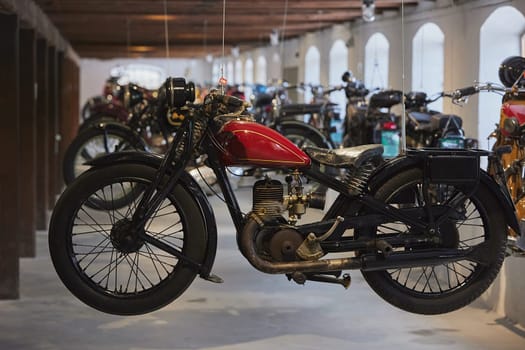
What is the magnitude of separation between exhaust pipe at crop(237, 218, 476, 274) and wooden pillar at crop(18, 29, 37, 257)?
5.35 m

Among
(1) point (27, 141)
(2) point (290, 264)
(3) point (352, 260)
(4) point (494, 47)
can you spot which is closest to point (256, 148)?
(2) point (290, 264)

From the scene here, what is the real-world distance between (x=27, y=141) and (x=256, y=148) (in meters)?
5.60

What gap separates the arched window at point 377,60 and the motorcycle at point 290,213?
705cm

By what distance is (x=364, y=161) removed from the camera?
4.24 m

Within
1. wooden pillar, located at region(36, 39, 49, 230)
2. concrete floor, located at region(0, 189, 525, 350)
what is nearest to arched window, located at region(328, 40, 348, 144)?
wooden pillar, located at region(36, 39, 49, 230)

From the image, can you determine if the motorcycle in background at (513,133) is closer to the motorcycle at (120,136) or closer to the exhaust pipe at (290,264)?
the exhaust pipe at (290,264)

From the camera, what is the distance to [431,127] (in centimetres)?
720

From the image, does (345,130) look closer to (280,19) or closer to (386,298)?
(280,19)

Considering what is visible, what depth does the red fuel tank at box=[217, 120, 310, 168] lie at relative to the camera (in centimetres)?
414

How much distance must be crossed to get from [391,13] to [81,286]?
→ 7.38m

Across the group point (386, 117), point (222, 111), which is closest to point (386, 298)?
point (222, 111)

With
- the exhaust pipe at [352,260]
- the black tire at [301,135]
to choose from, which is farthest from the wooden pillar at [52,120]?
the exhaust pipe at [352,260]

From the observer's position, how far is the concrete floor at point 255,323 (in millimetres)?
5996

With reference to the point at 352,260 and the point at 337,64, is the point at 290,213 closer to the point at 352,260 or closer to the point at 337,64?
the point at 352,260
